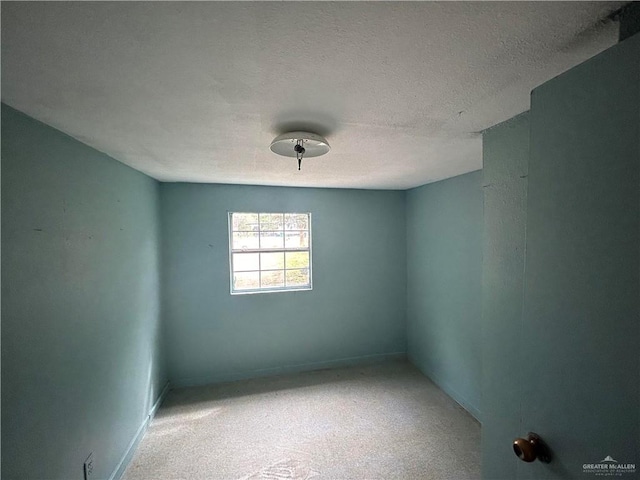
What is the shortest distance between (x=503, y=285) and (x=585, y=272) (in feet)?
2.30

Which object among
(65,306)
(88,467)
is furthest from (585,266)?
(88,467)

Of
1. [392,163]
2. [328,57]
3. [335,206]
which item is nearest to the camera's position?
[328,57]

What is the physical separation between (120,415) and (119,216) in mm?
1429

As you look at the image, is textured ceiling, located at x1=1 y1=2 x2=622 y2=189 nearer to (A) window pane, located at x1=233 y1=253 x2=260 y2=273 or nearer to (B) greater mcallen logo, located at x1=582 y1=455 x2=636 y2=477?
(B) greater mcallen logo, located at x1=582 y1=455 x2=636 y2=477

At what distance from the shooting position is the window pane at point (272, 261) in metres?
Result: 3.25

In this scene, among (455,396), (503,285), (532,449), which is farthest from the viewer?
(455,396)

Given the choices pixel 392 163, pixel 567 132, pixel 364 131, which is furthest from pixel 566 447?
pixel 392 163

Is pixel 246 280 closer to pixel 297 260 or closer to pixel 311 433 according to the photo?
pixel 297 260

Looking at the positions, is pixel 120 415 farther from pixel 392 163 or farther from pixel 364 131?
pixel 392 163

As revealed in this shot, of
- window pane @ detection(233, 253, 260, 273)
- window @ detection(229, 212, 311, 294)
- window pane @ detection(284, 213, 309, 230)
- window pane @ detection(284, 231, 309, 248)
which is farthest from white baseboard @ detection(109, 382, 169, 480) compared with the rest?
window pane @ detection(284, 213, 309, 230)

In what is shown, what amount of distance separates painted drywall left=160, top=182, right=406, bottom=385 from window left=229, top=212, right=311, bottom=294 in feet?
0.38

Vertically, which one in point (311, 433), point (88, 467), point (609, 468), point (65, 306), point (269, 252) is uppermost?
point (269, 252)

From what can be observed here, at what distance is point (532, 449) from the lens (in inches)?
30.6

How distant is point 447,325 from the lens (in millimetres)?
2832
